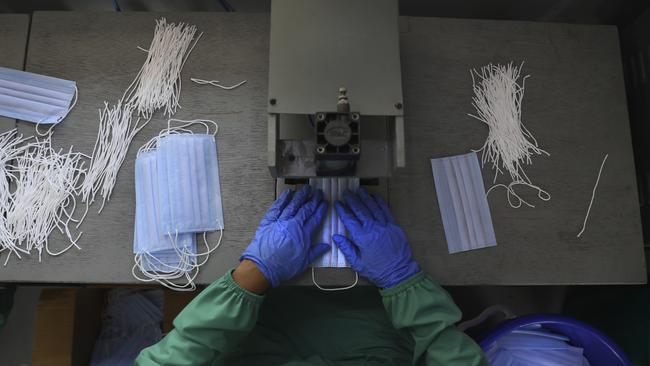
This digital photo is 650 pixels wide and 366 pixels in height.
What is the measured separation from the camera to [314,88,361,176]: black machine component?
1.08 m

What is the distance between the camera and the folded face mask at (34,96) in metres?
1.37

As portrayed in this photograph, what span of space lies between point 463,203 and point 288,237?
50 cm

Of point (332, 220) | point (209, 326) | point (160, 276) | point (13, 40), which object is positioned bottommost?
point (209, 326)

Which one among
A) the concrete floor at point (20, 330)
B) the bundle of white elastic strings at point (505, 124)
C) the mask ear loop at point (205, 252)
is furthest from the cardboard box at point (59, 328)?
the bundle of white elastic strings at point (505, 124)

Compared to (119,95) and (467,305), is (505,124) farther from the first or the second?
(119,95)

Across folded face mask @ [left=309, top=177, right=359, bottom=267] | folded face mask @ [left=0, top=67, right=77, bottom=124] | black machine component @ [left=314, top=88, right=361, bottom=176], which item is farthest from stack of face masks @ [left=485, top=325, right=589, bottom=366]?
folded face mask @ [left=0, top=67, right=77, bottom=124]

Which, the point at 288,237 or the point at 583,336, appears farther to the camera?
the point at 583,336

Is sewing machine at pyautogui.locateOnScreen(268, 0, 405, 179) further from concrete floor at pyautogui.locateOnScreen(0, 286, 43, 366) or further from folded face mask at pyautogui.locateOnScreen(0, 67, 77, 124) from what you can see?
concrete floor at pyautogui.locateOnScreen(0, 286, 43, 366)

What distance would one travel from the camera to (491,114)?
4.61 ft

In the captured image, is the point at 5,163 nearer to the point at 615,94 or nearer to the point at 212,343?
the point at 212,343

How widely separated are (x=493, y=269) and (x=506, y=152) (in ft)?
1.09

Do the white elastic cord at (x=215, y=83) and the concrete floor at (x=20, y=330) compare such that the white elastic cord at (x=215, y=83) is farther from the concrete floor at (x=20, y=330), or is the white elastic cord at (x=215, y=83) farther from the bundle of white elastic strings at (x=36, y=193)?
the concrete floor at (x=20, y=330)

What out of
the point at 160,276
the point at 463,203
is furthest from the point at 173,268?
the point at 463,203

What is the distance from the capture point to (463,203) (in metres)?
1.35
